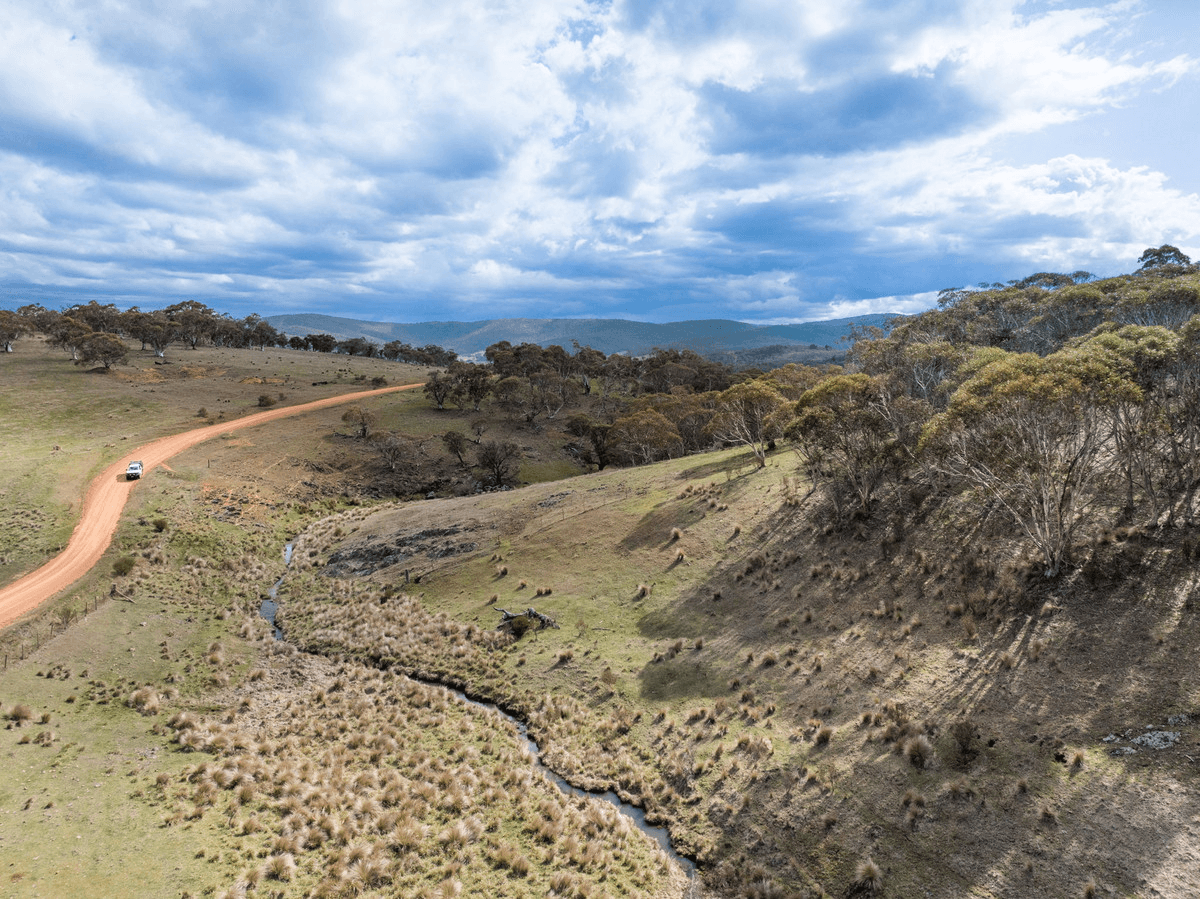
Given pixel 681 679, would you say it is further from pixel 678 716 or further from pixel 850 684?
pixel 850 684

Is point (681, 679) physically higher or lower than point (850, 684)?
lower

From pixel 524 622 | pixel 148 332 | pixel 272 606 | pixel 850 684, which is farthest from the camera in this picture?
pixel 148 332

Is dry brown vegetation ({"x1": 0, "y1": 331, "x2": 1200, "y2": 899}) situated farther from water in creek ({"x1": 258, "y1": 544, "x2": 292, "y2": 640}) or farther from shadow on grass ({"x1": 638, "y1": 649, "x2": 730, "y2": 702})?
water in creek ({"x1": 258, "y1": 544, "x2": 292, "y2": 640})

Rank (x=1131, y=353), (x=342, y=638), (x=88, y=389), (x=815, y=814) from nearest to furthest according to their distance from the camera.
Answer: (x=815, y=814)
(x=1131, y=353)
(x=342, y=638)
(x=88, y=389)

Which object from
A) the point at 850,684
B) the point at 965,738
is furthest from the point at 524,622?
the point at 965,738

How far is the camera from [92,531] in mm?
43406

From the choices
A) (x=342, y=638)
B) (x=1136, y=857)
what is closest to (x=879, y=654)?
(x=1136, y=857)

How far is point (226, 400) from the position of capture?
93.0 metres

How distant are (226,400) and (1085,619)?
110 metres

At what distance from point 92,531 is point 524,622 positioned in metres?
37.4

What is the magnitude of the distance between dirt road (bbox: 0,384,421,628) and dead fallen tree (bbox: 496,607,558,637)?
27.5m

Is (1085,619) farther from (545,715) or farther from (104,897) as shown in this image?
(104,897)

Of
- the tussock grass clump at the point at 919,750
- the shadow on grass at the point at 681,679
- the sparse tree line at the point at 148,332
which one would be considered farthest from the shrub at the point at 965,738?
the sparse tree line at the point at 148,332

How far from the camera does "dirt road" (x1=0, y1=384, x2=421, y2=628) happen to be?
112 feet
